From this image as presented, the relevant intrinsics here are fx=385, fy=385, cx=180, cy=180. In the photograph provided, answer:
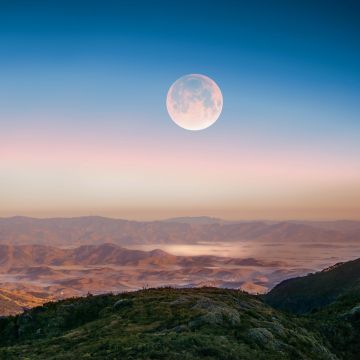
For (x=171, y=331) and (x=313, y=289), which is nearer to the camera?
(x=171, y=331)

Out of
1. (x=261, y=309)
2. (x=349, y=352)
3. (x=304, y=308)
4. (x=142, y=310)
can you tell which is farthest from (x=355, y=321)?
(x=304, y=308)

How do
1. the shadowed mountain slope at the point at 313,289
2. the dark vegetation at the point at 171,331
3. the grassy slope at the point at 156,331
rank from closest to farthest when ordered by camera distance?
the grassy slope at the point at 156,331 → the dark vegetation at the point at 171,331 → the shadowed mountain slope at the point at 313,289

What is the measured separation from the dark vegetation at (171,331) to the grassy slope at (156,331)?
8 centimetres

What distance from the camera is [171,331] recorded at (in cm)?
3700

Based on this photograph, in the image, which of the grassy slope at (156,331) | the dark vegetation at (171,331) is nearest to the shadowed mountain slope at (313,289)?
the dark vegetation at (171,331)

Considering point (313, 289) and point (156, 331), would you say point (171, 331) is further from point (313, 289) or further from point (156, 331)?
point (313, 289)

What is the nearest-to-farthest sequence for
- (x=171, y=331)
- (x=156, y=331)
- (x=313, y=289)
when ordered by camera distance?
(x=171, y=331)
(x=156, y=331)
(x=313, y=289)

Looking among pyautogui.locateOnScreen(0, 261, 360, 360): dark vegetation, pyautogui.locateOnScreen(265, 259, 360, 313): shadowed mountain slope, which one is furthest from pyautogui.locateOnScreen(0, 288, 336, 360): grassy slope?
pyautogui.locateOnScreen(265, 259, 360, 313): shadowed mountain slope

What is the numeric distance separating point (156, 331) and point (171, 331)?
200cm

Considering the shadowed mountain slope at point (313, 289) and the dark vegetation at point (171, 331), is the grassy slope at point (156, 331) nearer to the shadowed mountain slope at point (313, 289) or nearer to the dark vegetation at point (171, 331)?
the dark vegetation at point (171, 331)

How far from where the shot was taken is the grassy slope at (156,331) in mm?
31531

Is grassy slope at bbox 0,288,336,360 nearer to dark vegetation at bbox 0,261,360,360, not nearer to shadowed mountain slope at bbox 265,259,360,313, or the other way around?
dark vegetation at bbox 0,261,360,360

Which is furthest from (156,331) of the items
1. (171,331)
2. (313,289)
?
(313,289)

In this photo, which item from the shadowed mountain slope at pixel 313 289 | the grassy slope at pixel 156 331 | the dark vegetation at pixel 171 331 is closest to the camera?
the grassy slope at pixel 156 331
